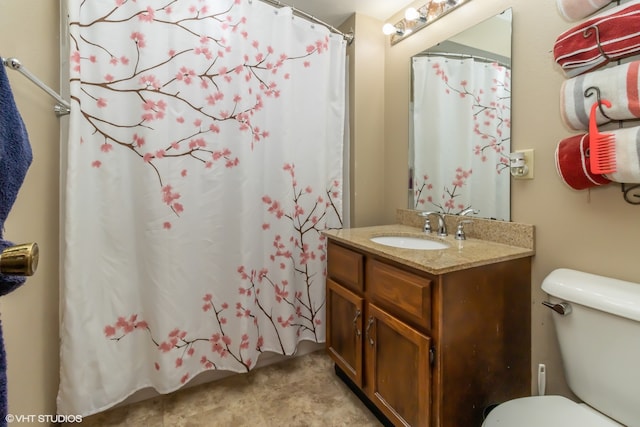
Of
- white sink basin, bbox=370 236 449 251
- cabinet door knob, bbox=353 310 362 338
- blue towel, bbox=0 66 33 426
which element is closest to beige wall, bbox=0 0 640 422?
white sink basin, bbox=370 236 449 251

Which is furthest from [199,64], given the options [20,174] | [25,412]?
[25,412]

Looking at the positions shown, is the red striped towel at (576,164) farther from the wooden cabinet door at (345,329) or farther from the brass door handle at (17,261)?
the brass door handle at (17,261)

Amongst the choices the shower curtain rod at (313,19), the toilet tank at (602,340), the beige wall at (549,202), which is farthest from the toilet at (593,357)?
the shower curtain rod at (313,19)

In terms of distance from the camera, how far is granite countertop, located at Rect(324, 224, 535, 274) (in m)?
1.02

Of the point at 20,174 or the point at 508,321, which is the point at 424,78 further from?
the point at 20,174

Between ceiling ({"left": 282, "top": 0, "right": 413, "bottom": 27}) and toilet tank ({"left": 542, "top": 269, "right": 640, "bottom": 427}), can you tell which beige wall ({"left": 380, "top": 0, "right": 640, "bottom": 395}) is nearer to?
toilet tank ({"left": 542, "top": 269, "right": 640, "bottom": 427})

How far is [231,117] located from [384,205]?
1112mm

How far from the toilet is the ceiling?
168 cm

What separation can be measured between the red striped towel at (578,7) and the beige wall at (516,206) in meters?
0.05

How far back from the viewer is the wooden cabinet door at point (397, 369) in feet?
3.45

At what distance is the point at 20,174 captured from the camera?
57 cm

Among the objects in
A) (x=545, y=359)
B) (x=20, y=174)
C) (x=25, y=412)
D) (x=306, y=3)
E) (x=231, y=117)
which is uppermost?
(x=306, y=3)

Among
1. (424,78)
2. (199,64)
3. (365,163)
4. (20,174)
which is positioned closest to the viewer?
(20,174)

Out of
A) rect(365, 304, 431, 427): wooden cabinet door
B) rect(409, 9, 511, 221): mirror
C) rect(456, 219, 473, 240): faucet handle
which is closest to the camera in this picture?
rect(365, 304, 431, 427): wooden cabinet door
